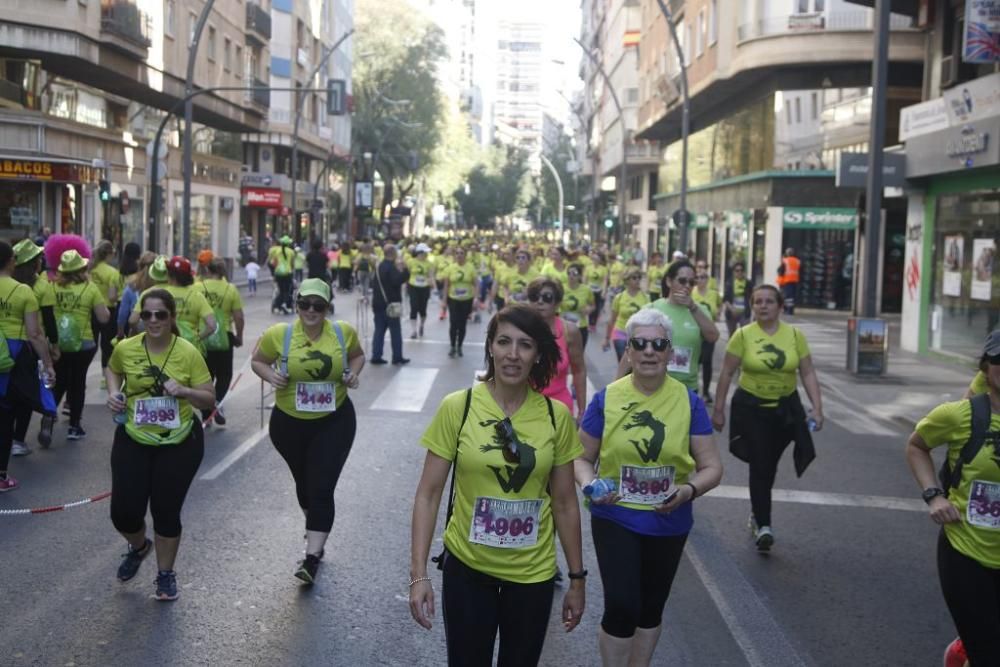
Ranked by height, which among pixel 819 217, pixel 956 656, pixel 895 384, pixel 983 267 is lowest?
pixel 895 384

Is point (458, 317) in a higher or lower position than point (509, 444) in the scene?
lower

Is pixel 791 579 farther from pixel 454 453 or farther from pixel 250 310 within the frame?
pixel 250 310

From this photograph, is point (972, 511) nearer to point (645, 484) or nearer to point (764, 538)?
point (645, 484)

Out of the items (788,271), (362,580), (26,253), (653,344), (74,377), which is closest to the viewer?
(653,344)

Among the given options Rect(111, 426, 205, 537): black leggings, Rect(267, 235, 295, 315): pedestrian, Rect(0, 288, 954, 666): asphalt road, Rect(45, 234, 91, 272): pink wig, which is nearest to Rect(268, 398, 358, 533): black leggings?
Rect(0, 288, 954, 666): asphalt road

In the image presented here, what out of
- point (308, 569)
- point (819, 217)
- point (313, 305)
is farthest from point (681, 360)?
point (819, 217)

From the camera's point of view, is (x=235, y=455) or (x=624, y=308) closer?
(x=235, y=455)

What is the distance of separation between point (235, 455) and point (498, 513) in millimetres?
6953

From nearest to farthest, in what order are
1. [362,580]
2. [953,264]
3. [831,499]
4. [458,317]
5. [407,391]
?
[362,580]
[831,499]
[407,391]
[458,317]
[953,264]

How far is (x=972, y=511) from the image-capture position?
15.2ft

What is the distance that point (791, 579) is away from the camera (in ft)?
24.0

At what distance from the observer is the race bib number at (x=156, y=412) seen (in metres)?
6.40

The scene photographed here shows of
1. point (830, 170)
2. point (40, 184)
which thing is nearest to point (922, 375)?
point (830, 170)

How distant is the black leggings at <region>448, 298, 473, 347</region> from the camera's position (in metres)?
19.8
